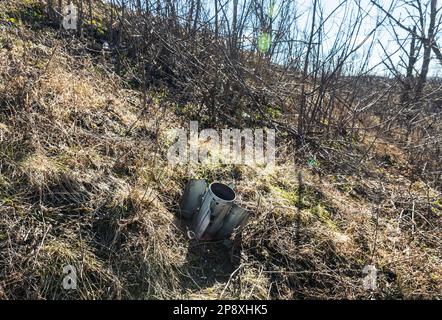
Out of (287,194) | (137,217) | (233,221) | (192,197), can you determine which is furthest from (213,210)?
(287,194)

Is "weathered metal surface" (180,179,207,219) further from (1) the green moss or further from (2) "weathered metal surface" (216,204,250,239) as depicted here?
(1) the green moss

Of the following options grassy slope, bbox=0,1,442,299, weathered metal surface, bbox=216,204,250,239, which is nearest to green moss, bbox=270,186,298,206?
grassy slope, bbox=0,1,442,299

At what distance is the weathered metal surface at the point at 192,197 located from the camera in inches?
112

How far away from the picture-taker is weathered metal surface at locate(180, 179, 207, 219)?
284cm

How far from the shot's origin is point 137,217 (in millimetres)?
2492

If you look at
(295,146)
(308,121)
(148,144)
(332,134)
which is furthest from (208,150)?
(332,134)

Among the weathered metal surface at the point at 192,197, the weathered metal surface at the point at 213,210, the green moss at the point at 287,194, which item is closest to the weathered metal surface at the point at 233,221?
the weathered metal surface at the point at 213,210

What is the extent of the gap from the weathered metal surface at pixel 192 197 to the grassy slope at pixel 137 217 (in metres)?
0.13

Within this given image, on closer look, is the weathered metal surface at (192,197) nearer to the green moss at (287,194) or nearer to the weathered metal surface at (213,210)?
the weathered metal surface at (213,210)

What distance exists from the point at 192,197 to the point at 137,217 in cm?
50

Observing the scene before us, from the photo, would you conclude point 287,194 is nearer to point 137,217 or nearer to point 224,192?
point 224,192

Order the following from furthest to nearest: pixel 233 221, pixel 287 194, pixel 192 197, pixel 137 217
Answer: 1. pixel 287 194
2. pixel 192 197
3. pixel 233 221
4. pixel 137 217

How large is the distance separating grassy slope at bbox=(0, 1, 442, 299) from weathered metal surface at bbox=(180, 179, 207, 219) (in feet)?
0.41

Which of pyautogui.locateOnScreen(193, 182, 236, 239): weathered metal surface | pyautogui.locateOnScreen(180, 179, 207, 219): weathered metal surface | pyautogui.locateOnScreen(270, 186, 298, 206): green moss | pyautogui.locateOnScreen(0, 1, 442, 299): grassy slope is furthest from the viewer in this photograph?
pyautogui.locateOnScreen(270, 186, 298, 206): green moss
